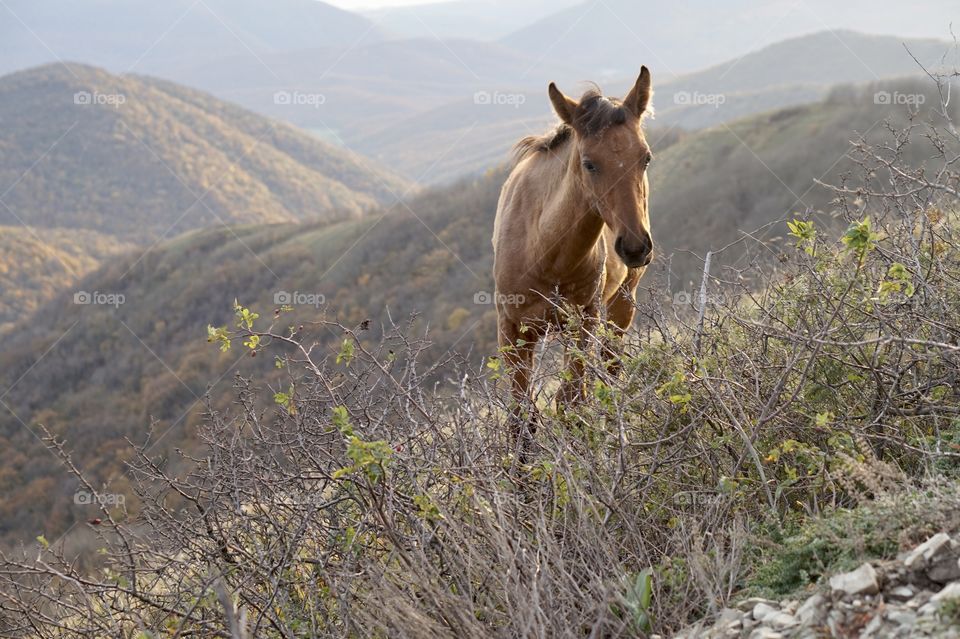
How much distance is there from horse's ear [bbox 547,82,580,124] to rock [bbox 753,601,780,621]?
12.0 feet

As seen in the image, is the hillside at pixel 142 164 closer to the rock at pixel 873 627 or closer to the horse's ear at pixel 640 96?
the horse's ear at pixel 640 96

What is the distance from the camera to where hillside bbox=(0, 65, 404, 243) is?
9056cm

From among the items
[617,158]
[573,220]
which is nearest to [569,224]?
[573,220]

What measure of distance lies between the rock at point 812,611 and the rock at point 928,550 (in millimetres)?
263

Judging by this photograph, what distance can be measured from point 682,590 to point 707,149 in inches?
1679

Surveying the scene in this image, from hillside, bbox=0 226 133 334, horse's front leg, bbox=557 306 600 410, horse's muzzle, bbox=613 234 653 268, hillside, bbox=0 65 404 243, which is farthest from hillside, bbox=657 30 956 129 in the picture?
horse's muzzle, bbox=613 234 653 268

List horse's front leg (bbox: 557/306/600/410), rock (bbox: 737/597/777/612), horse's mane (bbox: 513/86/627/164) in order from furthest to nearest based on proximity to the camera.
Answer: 1. horse's mane (bbox: 513/86/627/164)
2. horse's front leg (bbox: 557/306/600/410)
3. rock (bbox: 737/597/777/612)

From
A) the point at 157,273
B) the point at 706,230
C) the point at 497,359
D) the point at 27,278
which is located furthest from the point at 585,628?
the point at 27,278

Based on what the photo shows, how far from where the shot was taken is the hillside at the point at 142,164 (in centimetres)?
9056

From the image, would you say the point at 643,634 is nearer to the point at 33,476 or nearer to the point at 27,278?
the point at 33,476

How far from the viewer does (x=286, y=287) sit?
49.0m

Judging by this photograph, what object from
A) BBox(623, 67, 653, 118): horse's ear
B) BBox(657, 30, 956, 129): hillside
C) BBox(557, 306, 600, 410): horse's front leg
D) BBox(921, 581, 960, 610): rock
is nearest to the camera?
BBox(921, 581, 960, 610): rock

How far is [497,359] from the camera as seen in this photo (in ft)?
13.2

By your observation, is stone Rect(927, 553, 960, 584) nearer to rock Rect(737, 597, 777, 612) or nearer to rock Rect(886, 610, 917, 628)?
rock Rect(886, 610, 917, 628)
